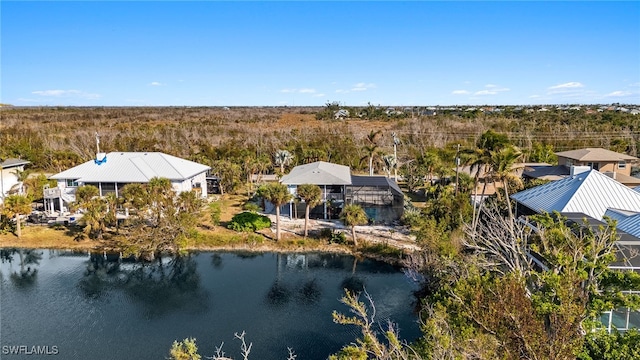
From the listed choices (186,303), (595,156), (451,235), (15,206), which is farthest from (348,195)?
(15,206)

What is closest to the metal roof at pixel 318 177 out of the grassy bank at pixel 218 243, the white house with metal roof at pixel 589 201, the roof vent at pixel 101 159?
the grassy bank at pixel 218 243

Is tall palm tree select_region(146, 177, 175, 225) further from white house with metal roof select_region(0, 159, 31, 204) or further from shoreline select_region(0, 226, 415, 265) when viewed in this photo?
white house with metal roof select_region(0, 159, 31, 204)

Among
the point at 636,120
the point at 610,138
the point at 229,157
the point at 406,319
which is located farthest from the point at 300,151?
the point at 636,120

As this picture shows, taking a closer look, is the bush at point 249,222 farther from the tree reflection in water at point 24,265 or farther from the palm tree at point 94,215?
the tree reflection in water at point 24,265

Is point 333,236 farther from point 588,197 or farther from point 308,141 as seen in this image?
point 308,141

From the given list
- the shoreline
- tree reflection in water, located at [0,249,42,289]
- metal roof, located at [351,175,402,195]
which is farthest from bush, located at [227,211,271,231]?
tree reflection in water, located at [0,249,42,289]

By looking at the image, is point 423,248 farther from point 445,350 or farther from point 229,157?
point 229,157

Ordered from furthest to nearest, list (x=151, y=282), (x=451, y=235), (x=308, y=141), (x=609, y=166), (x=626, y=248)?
(x=308, y=141)
(x=609, y=166)
(x=451, y=235)
(x=151, y=282)
(x=626, y=248)
